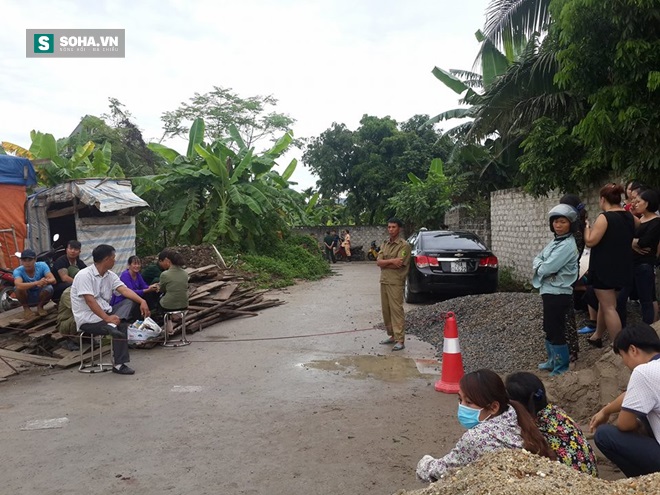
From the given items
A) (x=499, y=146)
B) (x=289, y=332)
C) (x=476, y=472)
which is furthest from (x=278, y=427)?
(x=499, y=146)

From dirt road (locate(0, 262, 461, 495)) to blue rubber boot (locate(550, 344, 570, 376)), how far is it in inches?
48.4

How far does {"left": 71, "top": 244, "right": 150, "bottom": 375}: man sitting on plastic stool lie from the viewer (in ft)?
22.3

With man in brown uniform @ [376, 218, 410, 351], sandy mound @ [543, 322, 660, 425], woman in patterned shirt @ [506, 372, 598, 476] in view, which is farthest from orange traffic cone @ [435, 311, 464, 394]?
woman in patterned shirt @ [506, 372, 598, 476]

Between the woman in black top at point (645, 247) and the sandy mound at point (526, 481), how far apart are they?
13.0 feet

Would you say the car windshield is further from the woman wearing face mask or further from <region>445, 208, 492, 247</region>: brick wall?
the woman wearing face mask

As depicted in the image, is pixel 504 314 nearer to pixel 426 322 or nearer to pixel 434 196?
pixel 426 322

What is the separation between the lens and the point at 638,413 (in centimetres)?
309

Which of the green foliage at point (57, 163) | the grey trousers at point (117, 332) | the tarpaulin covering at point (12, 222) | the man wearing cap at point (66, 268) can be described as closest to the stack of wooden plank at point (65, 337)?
the man wearing cap at point (66, 268)

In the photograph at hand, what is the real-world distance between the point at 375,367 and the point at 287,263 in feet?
40.6

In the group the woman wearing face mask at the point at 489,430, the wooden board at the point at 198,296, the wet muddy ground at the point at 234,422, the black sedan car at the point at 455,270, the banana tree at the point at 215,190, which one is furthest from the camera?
the banana tree at the point at 215,190

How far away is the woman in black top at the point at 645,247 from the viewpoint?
6.11 meters

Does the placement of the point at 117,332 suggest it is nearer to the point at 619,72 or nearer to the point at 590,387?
the point at 590,387

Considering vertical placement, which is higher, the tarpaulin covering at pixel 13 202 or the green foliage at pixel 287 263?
the tarpaulin covering at pixel 13 202

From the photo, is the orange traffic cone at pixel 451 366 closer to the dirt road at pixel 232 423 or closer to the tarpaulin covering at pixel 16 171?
the dirt road at pixel 232 423
